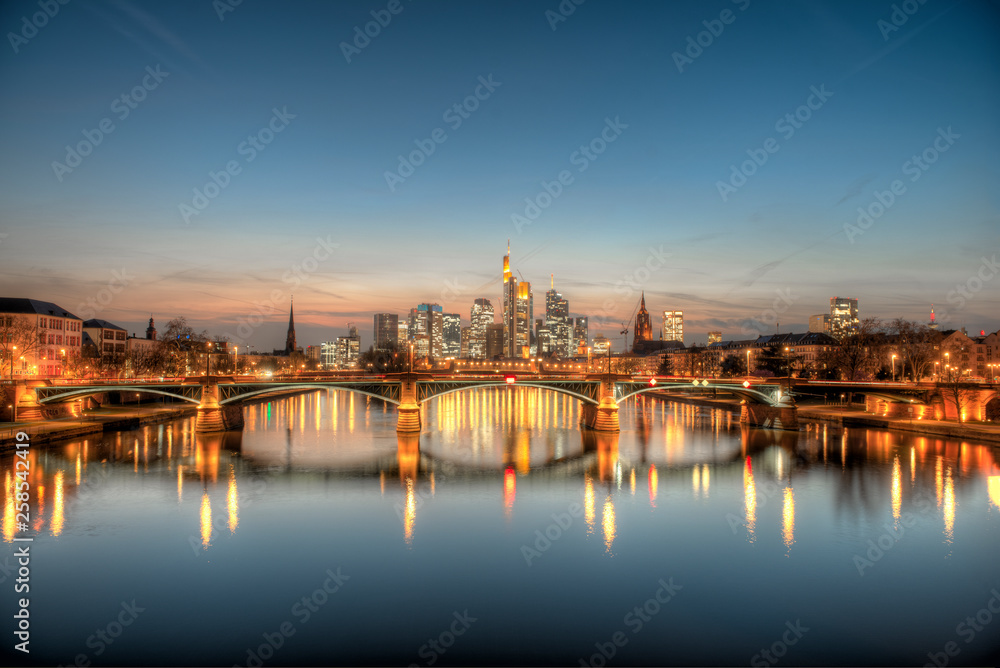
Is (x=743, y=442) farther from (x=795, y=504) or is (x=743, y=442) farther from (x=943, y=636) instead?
(x=943, y=636)

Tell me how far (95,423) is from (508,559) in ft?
210

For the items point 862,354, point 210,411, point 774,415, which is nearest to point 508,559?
point 210,411

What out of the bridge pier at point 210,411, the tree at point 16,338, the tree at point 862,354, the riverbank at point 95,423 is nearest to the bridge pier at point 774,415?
the tree at point 862,354

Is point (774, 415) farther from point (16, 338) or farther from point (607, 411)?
point (16, 338)

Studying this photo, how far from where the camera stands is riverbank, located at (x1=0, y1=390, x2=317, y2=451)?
198 ft

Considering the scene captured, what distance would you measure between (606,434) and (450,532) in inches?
1706

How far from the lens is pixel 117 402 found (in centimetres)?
9550

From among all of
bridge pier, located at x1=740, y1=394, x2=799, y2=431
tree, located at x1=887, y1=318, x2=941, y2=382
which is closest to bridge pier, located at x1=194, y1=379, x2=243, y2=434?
bridge pier, located at x1=740, y1=394, x2=799, y2=431

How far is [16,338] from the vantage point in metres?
88.0

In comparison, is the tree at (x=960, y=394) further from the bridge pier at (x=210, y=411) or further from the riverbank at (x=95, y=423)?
the riverbank at (x=95, y=423)

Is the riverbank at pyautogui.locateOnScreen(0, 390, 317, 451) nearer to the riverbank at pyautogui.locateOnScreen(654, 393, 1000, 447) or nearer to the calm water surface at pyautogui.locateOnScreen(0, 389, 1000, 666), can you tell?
the calm water surface at pyautogui.locateOnScreen(0, 389, 1000, 666)

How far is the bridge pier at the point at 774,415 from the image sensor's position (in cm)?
8044

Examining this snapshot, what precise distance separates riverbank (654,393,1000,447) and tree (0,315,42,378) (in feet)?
372

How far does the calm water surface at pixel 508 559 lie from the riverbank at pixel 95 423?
4273 mm
